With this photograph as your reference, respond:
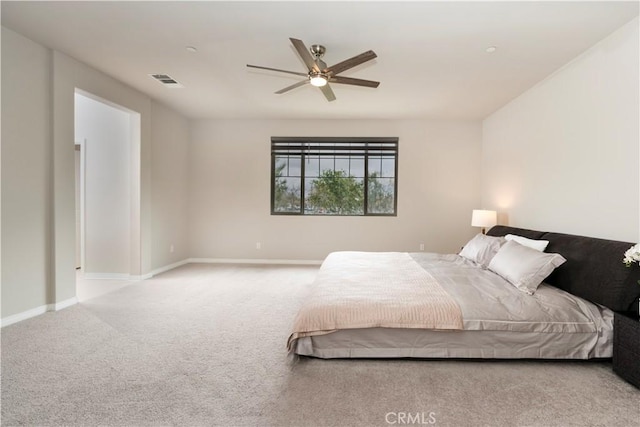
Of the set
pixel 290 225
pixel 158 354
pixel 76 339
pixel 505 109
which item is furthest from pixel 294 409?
pixel 505 109

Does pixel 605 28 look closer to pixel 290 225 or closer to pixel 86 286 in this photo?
pixel 290 225

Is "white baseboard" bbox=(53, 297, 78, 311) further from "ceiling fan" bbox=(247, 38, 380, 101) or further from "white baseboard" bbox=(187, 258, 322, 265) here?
"ceiling fan" bbox=(247, 38, 380, 101)

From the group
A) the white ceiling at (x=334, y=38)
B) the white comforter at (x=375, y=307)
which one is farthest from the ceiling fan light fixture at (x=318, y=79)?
the white comforter at (x=375, y=307)

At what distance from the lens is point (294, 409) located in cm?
183

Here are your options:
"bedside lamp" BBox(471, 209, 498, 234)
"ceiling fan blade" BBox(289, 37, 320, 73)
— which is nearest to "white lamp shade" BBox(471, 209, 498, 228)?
"bedside lamp" BBox(471, 209, 498, 234)

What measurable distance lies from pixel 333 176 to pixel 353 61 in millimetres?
3519

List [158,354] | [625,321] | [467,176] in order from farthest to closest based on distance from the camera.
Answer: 1. [467,176]
2. [158,354]
3. [625,321]

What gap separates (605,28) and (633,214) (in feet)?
5.27

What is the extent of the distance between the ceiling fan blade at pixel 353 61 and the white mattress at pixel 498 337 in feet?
6.84

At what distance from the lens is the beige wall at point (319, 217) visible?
602 cm

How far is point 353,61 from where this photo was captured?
280 centimetres

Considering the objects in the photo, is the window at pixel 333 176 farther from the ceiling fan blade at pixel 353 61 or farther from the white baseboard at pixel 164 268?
the ceiling fan blade at pixel 353 61

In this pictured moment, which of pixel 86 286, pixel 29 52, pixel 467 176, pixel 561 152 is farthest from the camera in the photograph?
pixel 467 176

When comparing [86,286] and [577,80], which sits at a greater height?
[577,80]
